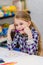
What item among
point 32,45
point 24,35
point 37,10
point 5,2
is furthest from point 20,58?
point 37,10

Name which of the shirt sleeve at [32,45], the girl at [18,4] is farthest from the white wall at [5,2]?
the shirt sleeve at [32,45]

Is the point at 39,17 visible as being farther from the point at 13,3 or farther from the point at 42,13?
the point at 13,3

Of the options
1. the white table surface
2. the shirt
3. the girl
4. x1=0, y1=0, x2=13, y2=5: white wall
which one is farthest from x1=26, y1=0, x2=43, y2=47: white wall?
the white table surface

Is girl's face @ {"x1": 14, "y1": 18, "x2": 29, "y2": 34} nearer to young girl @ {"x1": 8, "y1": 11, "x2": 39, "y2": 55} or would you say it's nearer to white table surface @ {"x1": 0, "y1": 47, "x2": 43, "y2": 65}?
young girl @ {"x1": 8, "y1": 11, "x2": 39, "y2": 55}

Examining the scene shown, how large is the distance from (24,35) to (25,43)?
10 centimetres

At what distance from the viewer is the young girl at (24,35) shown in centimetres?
186

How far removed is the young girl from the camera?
1.86 m

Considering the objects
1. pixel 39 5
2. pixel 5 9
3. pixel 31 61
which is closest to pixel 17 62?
pixel 31 61

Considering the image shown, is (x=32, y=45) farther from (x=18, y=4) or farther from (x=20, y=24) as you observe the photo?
(x=18, y=4)

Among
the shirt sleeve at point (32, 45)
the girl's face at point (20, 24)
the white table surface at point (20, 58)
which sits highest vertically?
the girl's face at point (20, 24)

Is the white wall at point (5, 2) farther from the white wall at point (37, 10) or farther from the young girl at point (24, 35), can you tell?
the young girl at point (24, 35)

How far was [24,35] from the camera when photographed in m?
1.95

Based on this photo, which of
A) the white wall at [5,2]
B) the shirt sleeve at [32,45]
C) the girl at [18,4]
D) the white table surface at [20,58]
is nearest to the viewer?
the white table surface at [20,58]

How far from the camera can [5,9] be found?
3156 millimetres
